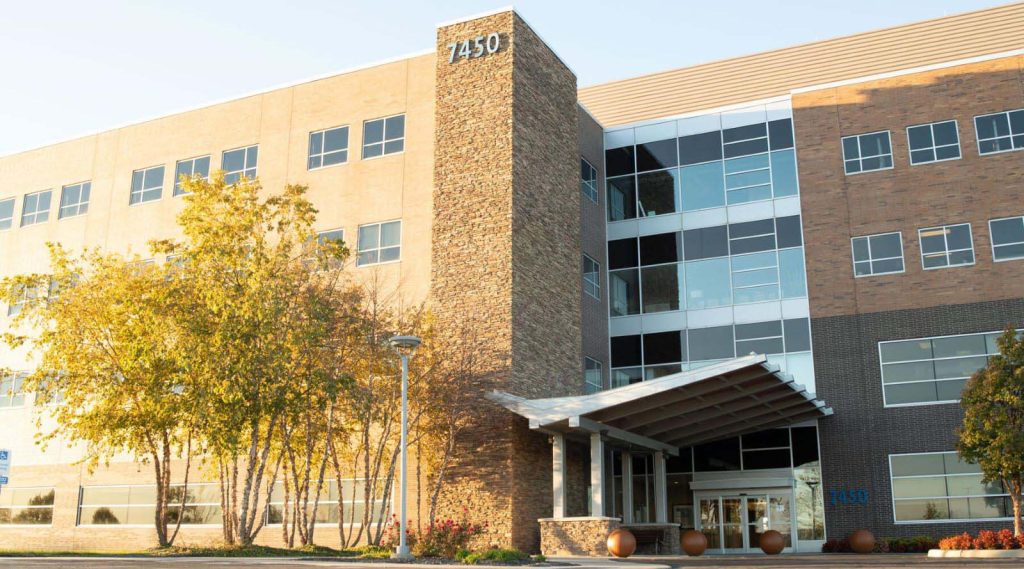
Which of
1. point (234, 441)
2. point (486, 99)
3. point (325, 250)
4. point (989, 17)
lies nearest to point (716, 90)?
point (989, 17)

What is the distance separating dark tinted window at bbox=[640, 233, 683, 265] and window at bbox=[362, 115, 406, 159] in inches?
379

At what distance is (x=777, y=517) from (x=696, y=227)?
33.5 ft

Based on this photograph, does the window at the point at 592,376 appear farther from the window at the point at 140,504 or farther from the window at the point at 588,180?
the window at the point at 140,504

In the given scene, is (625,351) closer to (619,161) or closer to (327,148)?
(619,161)

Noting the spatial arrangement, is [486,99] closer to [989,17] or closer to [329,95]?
[329,95]

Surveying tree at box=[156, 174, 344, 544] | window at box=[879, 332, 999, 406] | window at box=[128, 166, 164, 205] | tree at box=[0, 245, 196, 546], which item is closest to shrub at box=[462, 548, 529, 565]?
tree at box=[156, 174, 344, 544]

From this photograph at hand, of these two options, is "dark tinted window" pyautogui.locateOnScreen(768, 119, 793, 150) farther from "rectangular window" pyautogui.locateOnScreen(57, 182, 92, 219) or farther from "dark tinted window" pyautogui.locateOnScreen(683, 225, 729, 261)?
"rectangular window" pyautogui.locateOnScreen(57, 182, 92, 219)

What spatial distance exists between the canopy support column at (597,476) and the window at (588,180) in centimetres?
1109

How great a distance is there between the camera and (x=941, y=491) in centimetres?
2980

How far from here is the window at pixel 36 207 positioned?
130ft

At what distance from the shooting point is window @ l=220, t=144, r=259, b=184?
115 feet

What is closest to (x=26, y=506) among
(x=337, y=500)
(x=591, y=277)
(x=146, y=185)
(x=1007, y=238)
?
(x=146, y=185)

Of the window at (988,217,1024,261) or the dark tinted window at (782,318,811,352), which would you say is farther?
the dark tinted window at (782,318,811,352)

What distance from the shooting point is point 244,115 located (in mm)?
35656
